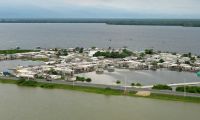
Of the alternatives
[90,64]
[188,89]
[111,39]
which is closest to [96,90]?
[188,89]

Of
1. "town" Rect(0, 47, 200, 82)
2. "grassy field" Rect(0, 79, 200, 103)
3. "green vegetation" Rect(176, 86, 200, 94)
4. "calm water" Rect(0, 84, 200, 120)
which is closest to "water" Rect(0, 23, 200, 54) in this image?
"town" Rect(0, 47, 200, 82)

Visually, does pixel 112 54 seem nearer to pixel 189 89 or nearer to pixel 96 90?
pixel 96 90

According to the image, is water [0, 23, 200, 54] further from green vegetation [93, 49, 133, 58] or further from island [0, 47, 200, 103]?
island [0, 47, 200, 103]

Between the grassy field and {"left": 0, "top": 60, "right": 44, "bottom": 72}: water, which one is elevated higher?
the grassy field

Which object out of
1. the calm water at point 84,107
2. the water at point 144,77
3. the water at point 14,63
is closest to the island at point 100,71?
the water at point 144,77

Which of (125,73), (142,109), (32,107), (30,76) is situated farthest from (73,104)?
(125,73)

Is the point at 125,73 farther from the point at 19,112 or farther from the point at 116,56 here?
the point at 19,112

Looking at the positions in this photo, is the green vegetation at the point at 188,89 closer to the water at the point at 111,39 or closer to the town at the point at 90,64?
the town at the point at 90,64
